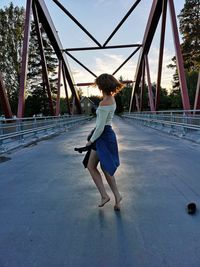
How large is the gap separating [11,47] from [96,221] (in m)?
41.1

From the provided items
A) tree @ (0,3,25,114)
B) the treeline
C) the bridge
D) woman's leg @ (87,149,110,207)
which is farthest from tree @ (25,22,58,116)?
woman's leg @ (87,149,110,207)

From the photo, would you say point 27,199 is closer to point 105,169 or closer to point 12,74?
point 105,169

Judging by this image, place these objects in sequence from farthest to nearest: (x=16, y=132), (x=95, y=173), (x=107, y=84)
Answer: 1. (x=16, y=132)
2. (x=95, y=173)
3. (x=107, y=84)

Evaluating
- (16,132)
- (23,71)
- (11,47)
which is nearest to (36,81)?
(11,47)

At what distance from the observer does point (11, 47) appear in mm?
41594

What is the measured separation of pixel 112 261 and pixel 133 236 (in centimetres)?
53

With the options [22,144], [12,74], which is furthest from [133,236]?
[12,74]

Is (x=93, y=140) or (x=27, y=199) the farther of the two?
(x=27, y=199)

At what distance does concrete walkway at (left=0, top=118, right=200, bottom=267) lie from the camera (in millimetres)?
2709

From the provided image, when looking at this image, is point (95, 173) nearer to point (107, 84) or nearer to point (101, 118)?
point (101, 118)

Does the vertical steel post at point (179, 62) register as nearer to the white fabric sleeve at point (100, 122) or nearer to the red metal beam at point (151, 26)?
the red metal beam at point (151, 26)

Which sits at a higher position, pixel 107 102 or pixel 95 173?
pixel 107 102

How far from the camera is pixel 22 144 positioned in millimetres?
11797

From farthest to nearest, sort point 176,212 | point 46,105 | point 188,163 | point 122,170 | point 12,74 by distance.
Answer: point 46,105 < point 12,74 < point 188,163 < point 122,170 < point 176,212
